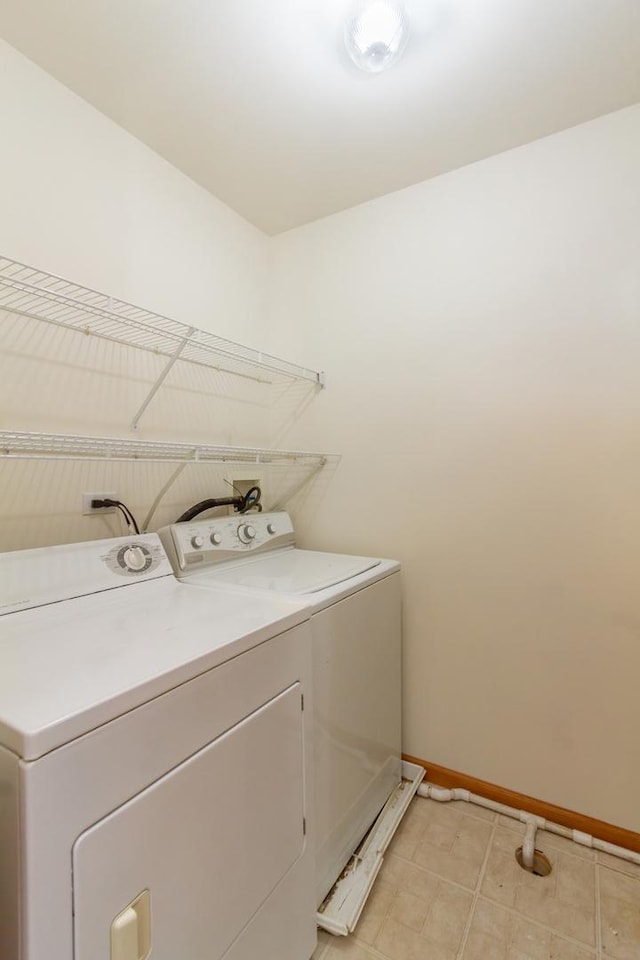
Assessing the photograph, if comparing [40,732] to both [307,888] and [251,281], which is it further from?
[251,281]

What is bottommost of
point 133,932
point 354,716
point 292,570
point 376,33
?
point 354,716

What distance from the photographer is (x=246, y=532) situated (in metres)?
1.91

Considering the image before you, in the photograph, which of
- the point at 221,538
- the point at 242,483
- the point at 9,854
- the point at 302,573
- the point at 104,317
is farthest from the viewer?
the point at 242,483

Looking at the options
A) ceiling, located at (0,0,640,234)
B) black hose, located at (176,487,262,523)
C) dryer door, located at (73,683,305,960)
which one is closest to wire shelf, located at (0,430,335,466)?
black hose, located at (176,487,262,523)

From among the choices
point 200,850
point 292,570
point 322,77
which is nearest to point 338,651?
point 292,570

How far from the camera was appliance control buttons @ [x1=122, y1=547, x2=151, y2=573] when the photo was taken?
1.41 meters

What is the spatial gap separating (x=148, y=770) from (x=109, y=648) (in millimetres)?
261

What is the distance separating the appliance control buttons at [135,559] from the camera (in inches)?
55.5

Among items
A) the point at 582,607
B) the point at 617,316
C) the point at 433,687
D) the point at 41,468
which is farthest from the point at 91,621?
the point at 617,316

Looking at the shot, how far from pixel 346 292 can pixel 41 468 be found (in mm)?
1527

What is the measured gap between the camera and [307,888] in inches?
45.1

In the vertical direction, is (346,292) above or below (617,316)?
above

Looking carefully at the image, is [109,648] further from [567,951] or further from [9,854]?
[567,951]

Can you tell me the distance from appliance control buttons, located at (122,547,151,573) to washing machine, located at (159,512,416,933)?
5.1 inches
